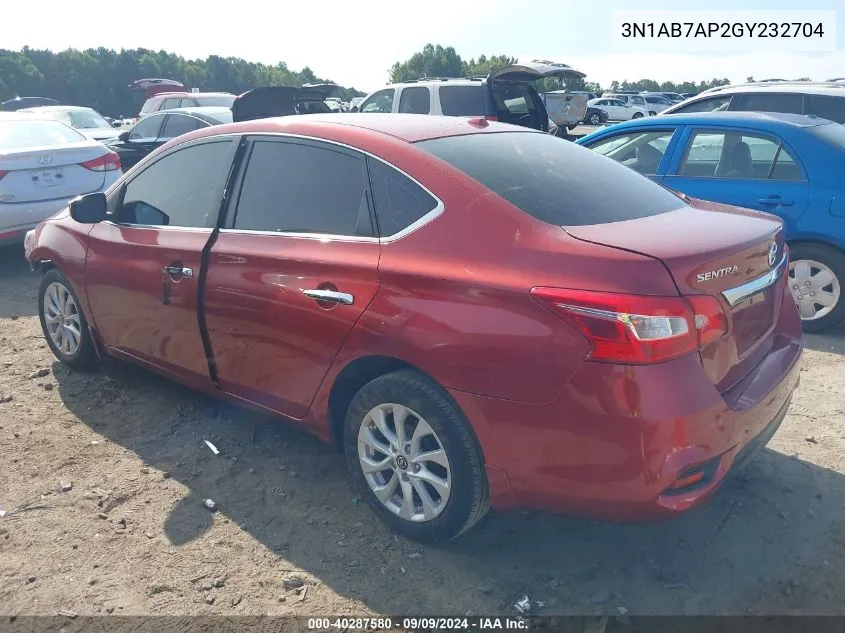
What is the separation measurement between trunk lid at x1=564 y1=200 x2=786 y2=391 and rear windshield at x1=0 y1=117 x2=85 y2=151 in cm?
687

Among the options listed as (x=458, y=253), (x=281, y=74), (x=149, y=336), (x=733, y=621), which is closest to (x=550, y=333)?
(x=458, y=253)

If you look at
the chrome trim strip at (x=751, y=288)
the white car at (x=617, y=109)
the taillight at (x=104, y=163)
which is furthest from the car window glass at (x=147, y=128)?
the white car at (x=617, y=109)

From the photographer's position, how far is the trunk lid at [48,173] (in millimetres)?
6949

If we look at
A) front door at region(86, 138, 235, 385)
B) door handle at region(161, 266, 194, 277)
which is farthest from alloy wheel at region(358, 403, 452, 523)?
door handle at region(161, 266, 194, 277)

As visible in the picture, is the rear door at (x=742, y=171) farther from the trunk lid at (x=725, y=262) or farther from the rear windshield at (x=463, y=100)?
the rear windshield at (x=463, y=100)

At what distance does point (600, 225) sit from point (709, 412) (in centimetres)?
78

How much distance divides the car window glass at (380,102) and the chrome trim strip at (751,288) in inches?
394

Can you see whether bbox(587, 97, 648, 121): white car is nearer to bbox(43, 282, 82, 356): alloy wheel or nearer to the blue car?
the blue car

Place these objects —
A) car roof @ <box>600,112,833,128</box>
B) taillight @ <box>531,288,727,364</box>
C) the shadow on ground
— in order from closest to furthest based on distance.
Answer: taillight @ <box>531,288,727,364</box>
the shadow on ground
car roof @ <box>600,112,833,128</box>

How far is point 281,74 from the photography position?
7725cm

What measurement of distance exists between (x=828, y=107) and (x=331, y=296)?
7152 millimetres

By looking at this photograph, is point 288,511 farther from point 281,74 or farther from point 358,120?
point 281,74

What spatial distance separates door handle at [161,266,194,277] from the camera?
3.52 metres

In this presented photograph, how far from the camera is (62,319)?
4.70 metres
